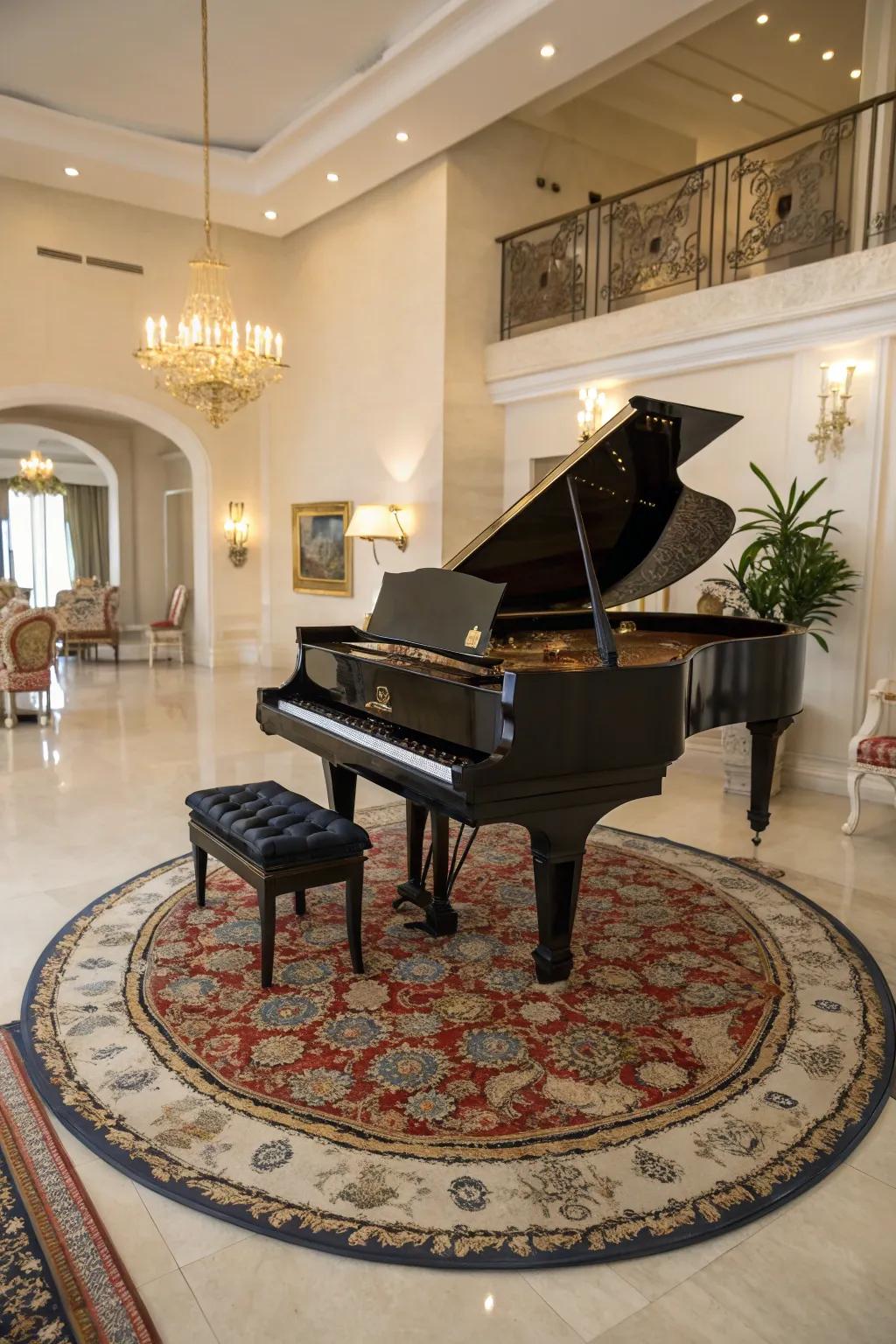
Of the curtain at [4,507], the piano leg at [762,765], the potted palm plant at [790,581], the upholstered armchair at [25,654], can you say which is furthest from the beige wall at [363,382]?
the curtain at [4,507]

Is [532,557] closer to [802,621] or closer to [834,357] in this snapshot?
[802,621]

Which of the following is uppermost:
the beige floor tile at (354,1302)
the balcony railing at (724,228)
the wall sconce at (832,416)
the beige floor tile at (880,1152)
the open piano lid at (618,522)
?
the balcony railing at (724,228)

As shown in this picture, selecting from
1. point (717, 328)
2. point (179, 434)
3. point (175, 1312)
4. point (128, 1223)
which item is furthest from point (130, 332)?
point (175, 1312)

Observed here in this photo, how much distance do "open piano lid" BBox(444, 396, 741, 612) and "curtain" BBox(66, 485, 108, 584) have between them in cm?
1389

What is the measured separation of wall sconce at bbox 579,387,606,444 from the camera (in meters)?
7.09

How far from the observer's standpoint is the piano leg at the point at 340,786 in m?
3.80

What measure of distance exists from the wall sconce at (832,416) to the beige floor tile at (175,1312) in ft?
18.0

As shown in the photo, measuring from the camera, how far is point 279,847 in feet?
9.48

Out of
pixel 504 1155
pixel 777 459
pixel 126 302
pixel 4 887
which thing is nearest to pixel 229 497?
pixel 126 302

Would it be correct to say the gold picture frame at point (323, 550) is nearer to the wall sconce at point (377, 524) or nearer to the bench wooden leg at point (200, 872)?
the wall sconce at point (377, 524)

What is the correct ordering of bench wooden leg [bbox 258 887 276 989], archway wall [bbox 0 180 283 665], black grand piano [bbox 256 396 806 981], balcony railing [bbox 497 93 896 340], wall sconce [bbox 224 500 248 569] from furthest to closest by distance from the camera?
1. wall sconce [bbox 224 500 248 569]
2. archway wall [bbox 0 180 283 665]
3. balcony railing [bbox 497 93 896 340]
4. bench wooden leg [bbox 258 887 276 989]
5. black grand piano [bbox 256 396 806 981]

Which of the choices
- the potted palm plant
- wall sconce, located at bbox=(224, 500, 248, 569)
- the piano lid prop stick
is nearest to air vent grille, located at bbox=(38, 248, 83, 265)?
wall sconce, located at bbox=(224, 500, 248, 569)

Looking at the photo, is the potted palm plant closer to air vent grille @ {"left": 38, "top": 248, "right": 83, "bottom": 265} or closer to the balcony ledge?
the balcony ledge

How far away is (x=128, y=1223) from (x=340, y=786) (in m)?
2.03
